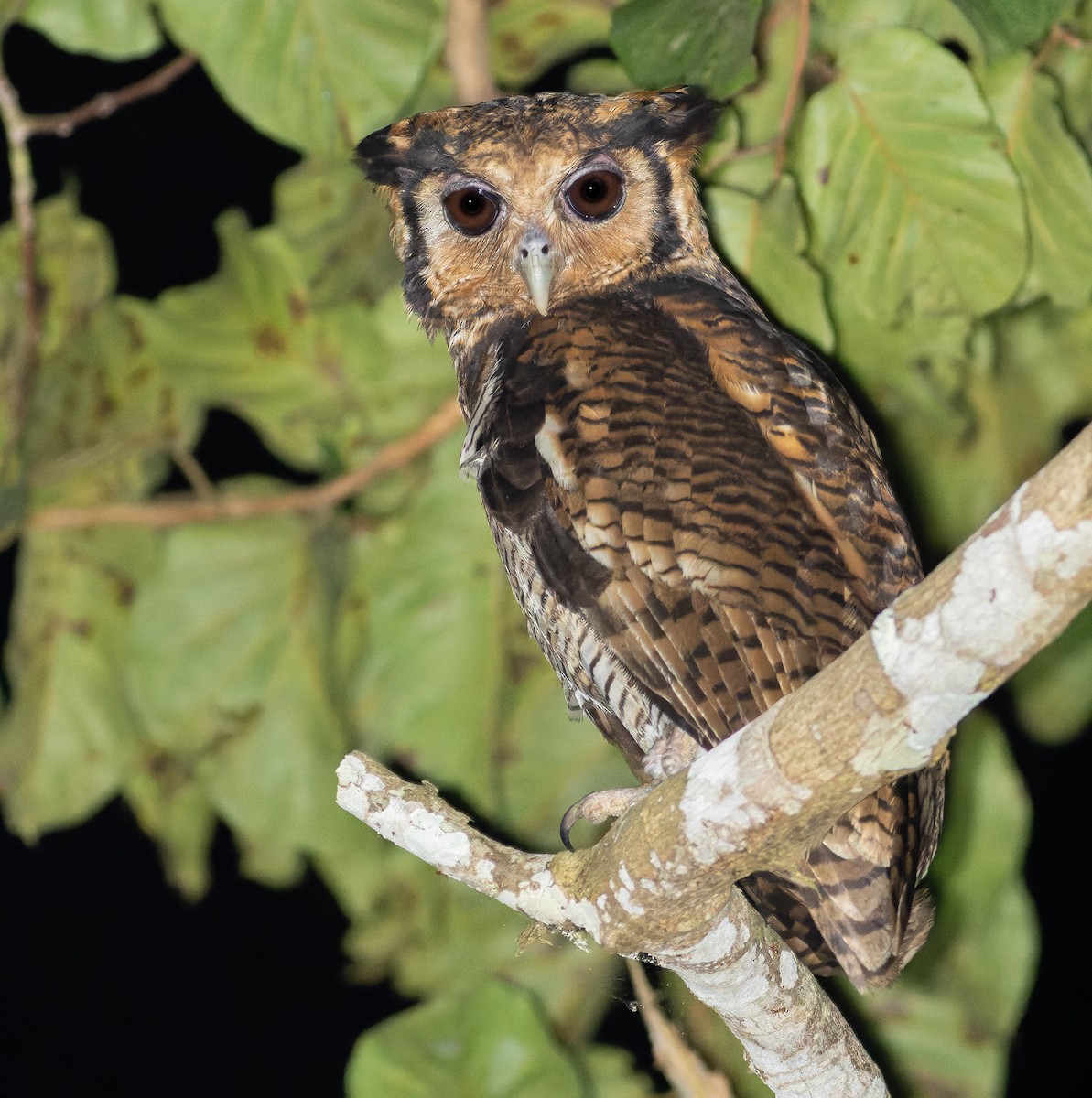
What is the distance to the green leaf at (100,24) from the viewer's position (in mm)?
1440

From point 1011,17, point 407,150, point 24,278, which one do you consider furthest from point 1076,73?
point 24,278

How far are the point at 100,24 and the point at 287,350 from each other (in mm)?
437

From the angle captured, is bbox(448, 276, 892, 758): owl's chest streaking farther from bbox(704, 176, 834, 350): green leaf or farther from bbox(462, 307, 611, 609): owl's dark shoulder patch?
bbox(704, 176, 834, 350): green leaf

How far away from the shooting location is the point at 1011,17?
3.82 ft

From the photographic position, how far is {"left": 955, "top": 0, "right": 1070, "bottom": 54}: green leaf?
45.3 inches

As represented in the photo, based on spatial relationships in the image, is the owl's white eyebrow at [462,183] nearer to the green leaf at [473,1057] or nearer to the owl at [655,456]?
the owl at [655,456]

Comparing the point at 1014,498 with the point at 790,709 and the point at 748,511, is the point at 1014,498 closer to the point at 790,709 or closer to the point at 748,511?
the point at 790,709

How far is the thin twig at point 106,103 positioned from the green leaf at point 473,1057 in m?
1.16

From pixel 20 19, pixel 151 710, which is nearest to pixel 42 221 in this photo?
pixel 20 19

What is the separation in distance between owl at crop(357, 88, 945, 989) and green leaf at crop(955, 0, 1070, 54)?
0.31 metres

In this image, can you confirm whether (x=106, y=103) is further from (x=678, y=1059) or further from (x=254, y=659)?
(x=678, y=1059)

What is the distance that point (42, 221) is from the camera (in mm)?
1718

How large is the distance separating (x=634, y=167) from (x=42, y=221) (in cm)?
103

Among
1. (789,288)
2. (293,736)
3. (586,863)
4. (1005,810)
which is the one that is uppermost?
(789,288)
